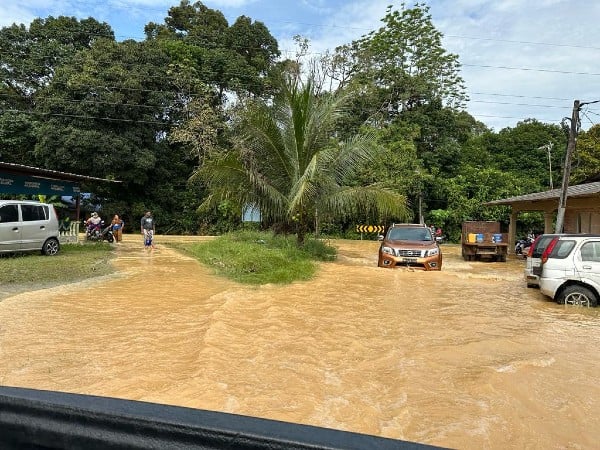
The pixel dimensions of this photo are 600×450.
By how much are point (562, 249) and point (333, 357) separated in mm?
5813

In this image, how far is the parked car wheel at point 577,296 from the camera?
915 centimetres

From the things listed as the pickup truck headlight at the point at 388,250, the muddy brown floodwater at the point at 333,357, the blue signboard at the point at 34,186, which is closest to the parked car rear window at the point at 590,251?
the muddy brown floodwater at the point at 333,357

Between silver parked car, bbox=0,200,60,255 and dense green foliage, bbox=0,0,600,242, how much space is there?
10.7 metres

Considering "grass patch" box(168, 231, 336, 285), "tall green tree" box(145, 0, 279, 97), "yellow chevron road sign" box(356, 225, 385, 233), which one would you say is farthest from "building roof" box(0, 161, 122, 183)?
"yellow chevron road sign" box(356, 225, 385, 233)

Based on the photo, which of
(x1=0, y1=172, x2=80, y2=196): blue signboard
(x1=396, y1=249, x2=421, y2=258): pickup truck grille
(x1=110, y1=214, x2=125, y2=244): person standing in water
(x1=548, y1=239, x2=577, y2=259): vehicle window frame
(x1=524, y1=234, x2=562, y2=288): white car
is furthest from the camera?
(x1=110, y1=214, x2=125, y2=244): person standing in water

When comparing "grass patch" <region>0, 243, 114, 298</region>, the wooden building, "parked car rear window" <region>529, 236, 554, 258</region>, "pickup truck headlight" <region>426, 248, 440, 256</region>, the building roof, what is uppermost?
the building roof

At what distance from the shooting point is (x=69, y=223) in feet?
63.3

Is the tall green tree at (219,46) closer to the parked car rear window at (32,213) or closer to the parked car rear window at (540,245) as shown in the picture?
the parked car rear window at (32,213)

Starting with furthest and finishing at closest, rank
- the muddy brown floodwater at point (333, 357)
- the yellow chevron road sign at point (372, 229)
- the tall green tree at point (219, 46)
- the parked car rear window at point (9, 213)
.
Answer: the tall green tree at point (219, 46), the yellow chevron road sign at point (372, 229), the parked car rear window at point (9, 213), the muddy brown floodwater at point (333, 357)

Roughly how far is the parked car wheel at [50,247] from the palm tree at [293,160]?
4.93 metres

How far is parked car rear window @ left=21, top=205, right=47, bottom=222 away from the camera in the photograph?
13659 millimetres

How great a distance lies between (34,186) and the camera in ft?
53.3

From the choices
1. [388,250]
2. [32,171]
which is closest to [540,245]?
[388,250]

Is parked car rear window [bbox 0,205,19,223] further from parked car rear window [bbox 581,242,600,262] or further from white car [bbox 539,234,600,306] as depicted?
parked car rear window [bbox 581,242,600,262]
